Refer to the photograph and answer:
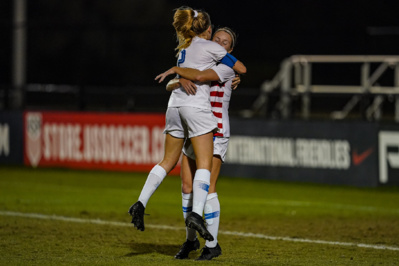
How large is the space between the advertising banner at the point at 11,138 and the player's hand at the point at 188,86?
12185 millimetres

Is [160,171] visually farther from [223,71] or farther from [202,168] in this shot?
[223,71]

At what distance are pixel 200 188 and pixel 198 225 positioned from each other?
35 centimetres

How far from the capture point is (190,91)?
7.30 meters

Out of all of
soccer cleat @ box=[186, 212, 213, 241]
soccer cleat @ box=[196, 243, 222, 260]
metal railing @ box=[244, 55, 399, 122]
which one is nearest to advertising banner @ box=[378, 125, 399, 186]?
metal railing @ box=[244, 55, 399, 122]

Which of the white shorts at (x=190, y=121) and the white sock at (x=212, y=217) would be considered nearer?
the white shorts at (x=190, y=121)

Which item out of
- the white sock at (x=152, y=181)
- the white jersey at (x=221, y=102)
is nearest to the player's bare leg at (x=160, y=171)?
the white sock at (x=152, y=181)

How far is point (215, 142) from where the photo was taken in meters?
7.60

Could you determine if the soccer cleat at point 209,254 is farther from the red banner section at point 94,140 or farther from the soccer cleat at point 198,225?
the red banner section at point 94,140

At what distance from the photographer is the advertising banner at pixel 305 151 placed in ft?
49.5

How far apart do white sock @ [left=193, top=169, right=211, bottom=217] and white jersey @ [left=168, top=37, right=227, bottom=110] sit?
0.55 m

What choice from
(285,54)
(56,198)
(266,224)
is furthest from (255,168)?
(285,54)

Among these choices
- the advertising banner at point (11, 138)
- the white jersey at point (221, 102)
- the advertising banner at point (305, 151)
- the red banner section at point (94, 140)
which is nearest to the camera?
the white jersey at point (221, 102)

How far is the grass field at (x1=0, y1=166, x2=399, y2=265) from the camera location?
26.2 ft

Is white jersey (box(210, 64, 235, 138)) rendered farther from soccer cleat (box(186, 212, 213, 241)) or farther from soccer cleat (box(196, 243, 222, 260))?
soccer cleat (box(196, 243, 222, 260))
